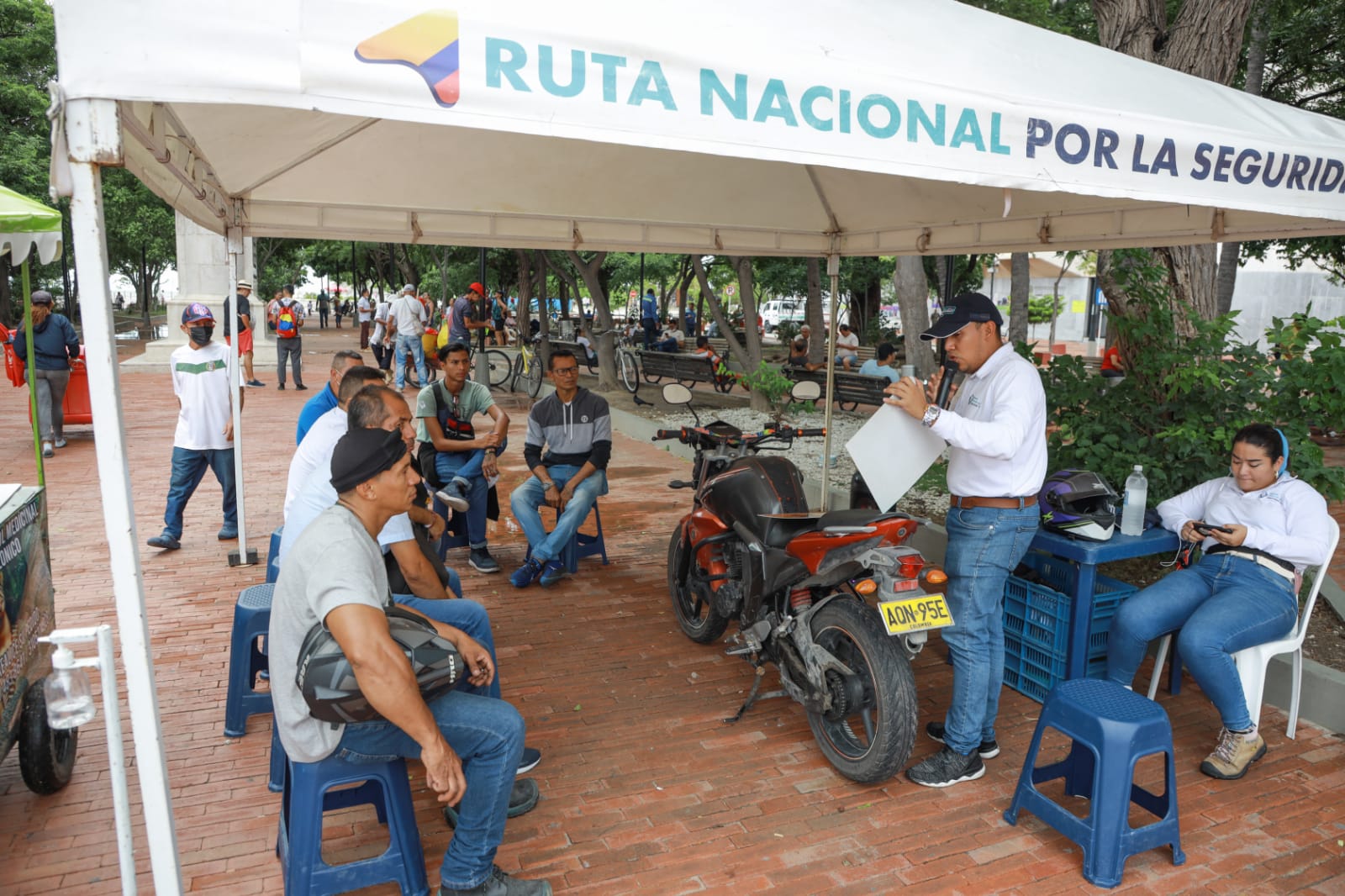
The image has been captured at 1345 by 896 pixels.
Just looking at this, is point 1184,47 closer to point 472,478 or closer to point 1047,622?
point 1047,622

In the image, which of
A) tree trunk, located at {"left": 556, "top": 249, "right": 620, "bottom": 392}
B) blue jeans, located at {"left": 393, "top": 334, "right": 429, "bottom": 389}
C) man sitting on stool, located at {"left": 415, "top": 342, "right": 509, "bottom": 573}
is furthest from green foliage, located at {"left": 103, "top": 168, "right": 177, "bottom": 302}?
man sitting on stool, located at {"left": 415, "top": 342, "right": 509, "bottom": 573}

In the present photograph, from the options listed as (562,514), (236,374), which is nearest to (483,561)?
(562,514)

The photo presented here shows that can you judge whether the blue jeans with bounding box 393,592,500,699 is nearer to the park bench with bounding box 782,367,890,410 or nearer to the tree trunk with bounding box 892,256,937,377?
the tree trunk with bounding box 892,256,937,377

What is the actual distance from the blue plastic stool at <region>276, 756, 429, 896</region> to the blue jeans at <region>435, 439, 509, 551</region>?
327cm

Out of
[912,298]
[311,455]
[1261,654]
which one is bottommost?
[1261,654]

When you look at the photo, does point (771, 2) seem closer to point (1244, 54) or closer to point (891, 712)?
point (891, 712)

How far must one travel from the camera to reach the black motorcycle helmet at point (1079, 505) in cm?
402

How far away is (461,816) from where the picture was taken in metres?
2.71

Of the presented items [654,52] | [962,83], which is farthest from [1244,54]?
[654,52]

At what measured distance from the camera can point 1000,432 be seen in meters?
3.34

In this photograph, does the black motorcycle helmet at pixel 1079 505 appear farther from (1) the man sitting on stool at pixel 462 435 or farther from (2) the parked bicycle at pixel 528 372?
(2) the parked bicycle at pixel 528 372

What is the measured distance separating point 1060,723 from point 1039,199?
3104mm

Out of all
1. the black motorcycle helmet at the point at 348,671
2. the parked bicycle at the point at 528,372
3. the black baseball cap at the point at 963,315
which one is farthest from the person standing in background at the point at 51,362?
the black baseball cap at the point at 963,315

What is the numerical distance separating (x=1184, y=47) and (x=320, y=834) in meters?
6.35
